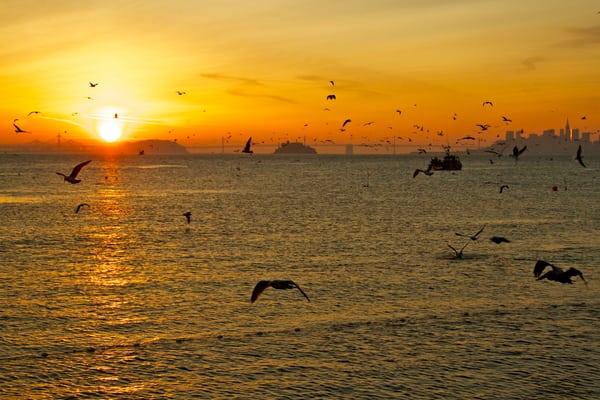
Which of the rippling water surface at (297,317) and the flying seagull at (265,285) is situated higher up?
the flying seagull at (265,285)

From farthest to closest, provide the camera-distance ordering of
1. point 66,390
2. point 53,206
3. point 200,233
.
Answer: point 53,206
point 200,233
point 66,390

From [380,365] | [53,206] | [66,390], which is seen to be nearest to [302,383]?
[380,365]

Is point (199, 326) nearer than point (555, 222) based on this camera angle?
Yes

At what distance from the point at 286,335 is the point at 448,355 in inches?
234

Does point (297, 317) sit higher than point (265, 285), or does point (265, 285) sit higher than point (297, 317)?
point (265, 285)

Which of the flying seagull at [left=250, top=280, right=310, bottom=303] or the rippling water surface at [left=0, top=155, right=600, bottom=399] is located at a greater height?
the flying seagull at [left=250, top=280, right=310, bottom=303]

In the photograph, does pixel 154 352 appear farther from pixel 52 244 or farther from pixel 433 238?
pixel 433 238

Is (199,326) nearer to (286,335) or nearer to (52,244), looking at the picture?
(286,335)

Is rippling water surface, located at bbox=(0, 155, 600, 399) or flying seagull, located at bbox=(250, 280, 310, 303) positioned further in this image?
rippling water surface, located at bbox=(0, 155, 600, 399)

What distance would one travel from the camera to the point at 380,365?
23391 millimetres

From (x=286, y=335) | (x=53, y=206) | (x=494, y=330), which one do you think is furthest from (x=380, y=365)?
(x=53, y=206)

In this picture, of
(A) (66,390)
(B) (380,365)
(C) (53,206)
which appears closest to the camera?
(A) (66,390)

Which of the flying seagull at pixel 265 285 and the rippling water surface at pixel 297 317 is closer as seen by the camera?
the flying seagull at pixel 265 285

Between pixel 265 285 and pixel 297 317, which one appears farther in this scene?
pixel 297 317
